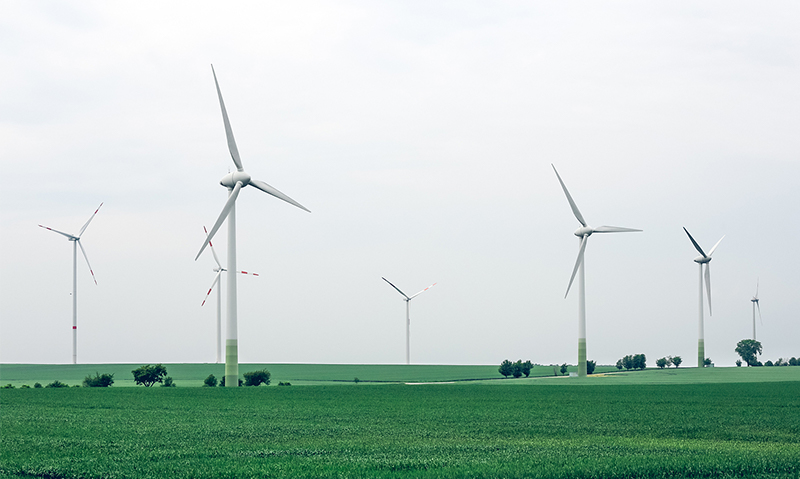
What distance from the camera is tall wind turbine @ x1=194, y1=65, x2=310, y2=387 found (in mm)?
74062

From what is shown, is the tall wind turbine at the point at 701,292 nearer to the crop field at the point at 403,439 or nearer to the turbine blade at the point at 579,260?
the turbine blade at the point at 579,260

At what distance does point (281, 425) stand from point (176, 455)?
1068 centimetres

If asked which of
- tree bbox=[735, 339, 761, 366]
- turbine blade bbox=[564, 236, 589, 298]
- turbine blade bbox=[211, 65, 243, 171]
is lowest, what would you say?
tree bbox=[735, 339, 761, 366]

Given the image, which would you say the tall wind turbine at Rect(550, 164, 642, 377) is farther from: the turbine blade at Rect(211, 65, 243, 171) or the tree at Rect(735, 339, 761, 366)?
the tree at Rect(735, 339, 761, 366)

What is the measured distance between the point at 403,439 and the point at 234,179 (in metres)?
56.9

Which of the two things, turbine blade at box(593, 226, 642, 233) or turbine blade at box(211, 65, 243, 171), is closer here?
turbine blade at box(211, 65, 243, 171)

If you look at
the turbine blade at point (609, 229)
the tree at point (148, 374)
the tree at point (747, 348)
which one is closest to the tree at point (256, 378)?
the tree at point (148, 374)

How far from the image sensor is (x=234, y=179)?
8056cm

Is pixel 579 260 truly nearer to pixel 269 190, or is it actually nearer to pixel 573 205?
pixel 573 205

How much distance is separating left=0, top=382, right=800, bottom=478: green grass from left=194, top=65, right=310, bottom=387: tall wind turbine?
79.5 feet

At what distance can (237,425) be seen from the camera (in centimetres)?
3350

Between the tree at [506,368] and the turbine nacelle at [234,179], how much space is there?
68.4 meters

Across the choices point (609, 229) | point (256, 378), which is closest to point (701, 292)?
point (609, 229)

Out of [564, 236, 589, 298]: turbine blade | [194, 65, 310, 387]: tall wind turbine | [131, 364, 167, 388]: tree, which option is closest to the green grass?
[194, 65, 310, 387]: tall wind turbine
